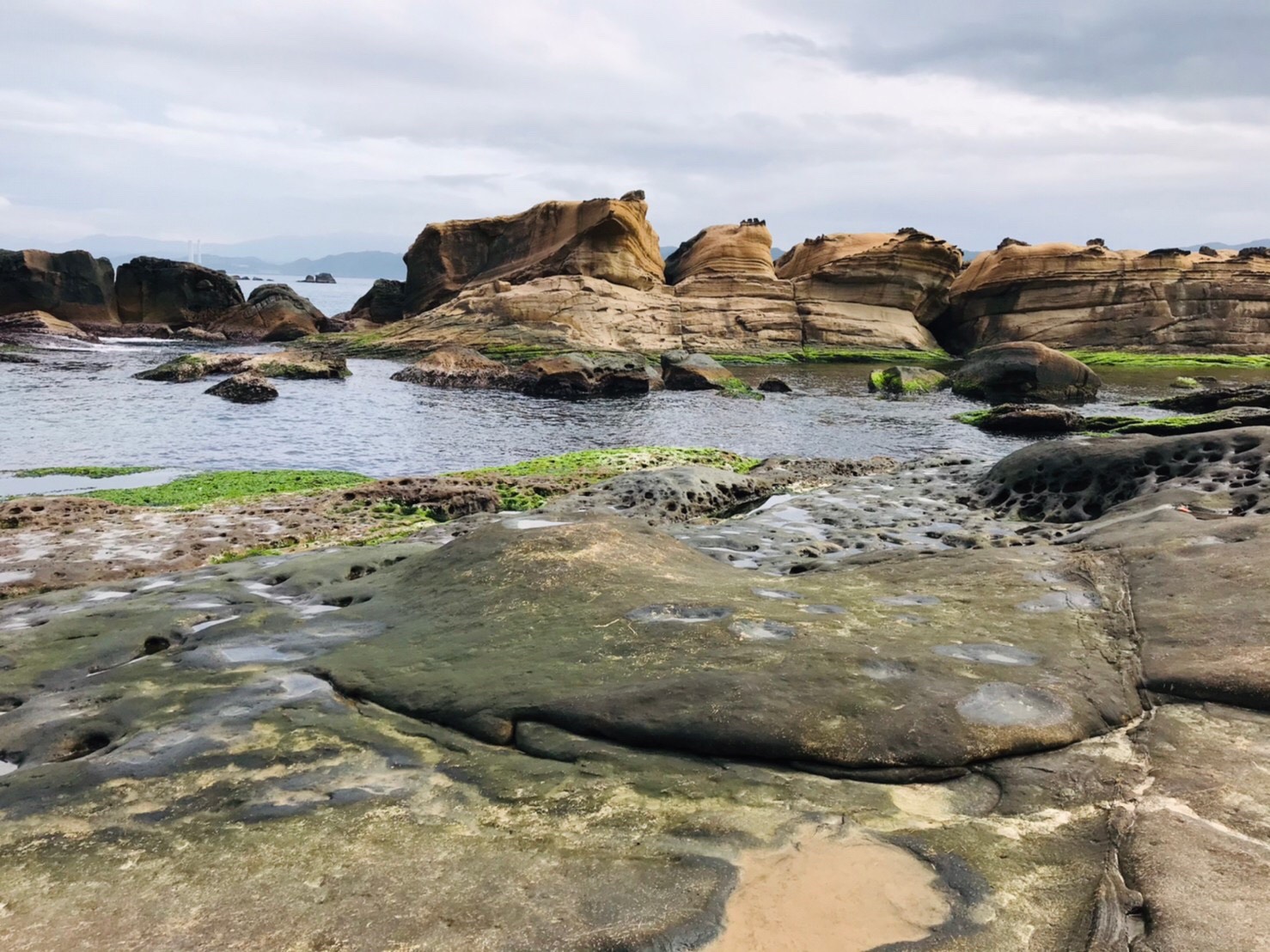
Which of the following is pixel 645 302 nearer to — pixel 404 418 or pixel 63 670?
pixel 404 418

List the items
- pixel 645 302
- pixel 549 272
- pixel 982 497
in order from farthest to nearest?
1. pixel 549 272
2. pixel 645 302
3. pixel 982 497

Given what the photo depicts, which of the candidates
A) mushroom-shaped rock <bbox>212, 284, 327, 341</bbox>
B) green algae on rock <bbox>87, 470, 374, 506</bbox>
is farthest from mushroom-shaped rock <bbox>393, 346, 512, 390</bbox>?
mushroom-shaped rock <bbox>212, 284, 327, 341</bbox>

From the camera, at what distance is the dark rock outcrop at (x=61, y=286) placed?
60.4m

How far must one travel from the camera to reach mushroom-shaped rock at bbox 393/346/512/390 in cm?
4012

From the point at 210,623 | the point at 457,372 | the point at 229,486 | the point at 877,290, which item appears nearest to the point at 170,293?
the point at 457,372

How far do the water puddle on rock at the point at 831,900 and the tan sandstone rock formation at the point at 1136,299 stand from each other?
190 feet

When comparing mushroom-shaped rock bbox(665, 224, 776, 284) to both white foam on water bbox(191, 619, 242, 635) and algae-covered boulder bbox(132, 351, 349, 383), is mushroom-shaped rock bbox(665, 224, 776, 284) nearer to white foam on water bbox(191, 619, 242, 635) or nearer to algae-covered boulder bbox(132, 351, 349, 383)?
algae-covered boulder bbox(132, 351, 349, 383)

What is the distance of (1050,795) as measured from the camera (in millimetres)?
3613

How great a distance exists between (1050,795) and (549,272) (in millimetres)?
56643

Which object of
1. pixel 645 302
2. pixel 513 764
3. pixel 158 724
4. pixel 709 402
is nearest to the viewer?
pixel 513 764

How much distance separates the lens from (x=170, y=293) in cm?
6725

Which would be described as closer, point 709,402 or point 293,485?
point 293,485

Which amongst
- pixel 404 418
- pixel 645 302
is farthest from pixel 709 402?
pixel 645 302

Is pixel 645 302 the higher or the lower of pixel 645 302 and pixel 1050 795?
the higher
